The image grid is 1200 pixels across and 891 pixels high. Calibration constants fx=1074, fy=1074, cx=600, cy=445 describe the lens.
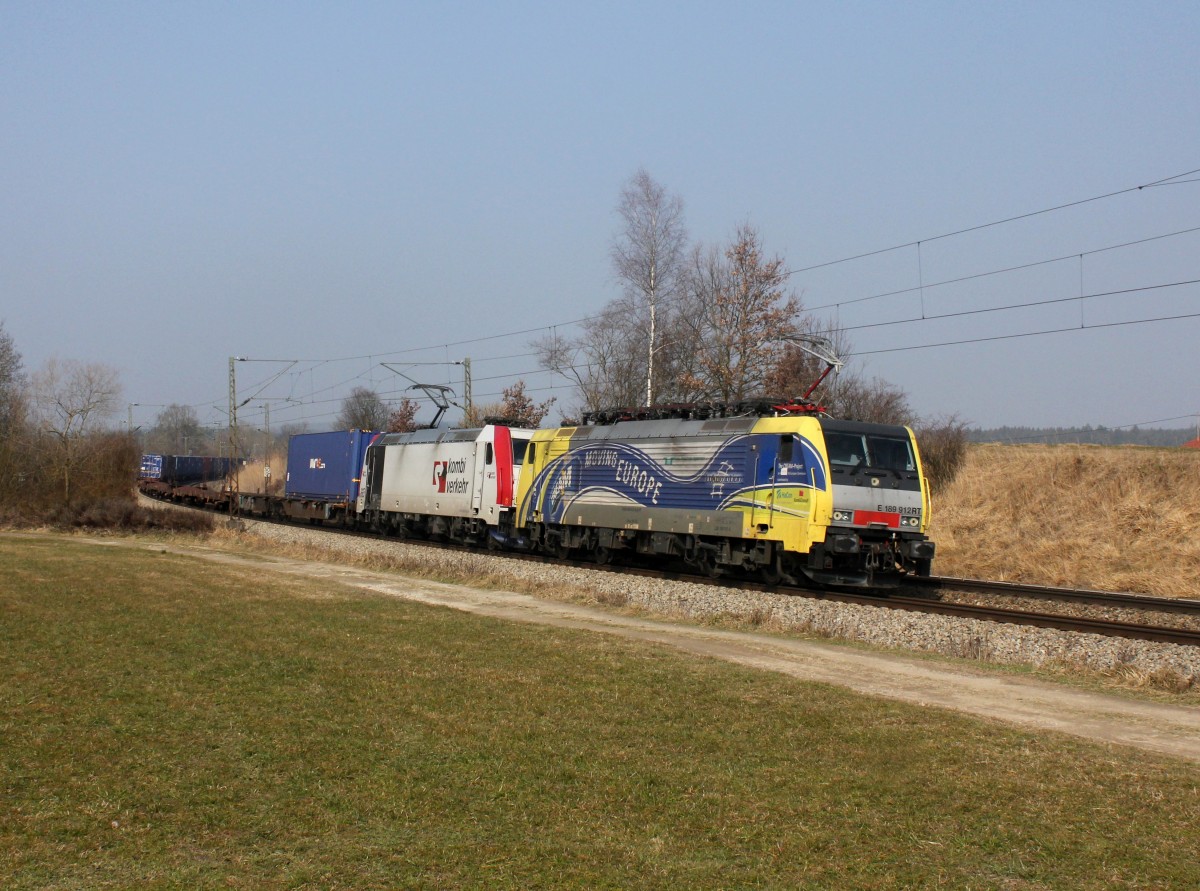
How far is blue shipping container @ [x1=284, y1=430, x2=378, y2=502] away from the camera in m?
41.9

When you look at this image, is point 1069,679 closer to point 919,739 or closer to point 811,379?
point 919,739

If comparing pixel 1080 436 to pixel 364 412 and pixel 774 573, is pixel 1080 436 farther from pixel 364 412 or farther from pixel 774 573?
pixel 364 412

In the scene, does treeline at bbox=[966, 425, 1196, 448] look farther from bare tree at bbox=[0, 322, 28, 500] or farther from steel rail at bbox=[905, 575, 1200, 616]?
bare tree at bbox=[0, 322, 28, 500]

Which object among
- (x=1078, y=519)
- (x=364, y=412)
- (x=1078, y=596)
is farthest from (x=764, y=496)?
(x=364, y=412)

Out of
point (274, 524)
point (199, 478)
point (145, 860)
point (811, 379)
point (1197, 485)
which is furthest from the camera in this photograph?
point (199, 478)

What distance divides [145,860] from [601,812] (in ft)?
8.17

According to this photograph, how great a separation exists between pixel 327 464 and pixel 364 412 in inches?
1742

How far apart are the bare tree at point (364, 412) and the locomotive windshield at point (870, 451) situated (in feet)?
219

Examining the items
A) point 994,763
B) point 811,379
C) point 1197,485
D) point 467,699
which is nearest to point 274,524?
point 811,379

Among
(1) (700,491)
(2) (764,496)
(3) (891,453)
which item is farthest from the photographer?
(1) (700,491)

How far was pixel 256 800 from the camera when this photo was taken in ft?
20.9

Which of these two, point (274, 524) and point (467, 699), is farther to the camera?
point (274, 524)

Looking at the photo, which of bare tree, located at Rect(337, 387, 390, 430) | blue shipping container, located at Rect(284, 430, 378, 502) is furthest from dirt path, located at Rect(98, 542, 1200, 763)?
bare tree, located at Rect(337, 387, 390, 430)

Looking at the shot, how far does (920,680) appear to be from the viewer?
11438 millimetres
